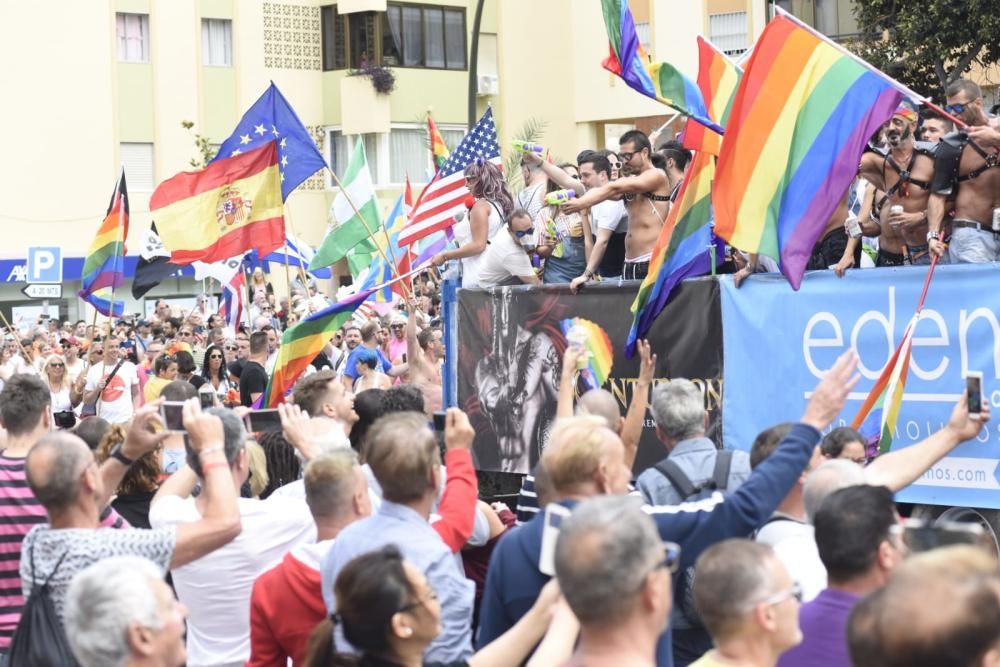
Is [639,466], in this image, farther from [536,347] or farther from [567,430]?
[567,430]

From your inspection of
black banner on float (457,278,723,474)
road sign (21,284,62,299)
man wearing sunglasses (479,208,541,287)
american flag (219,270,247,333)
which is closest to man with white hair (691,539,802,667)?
black banner on float (457,278,723,474)

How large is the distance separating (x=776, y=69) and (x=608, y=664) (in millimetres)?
5609

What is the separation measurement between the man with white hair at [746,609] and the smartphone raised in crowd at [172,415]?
2507 mm

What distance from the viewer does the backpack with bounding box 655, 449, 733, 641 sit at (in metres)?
5.77

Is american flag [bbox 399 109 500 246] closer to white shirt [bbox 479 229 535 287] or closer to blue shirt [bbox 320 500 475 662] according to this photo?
white shirt [bbox 479 229 535 287]

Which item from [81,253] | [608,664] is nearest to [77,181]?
[81,253]

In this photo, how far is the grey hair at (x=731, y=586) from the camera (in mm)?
4031

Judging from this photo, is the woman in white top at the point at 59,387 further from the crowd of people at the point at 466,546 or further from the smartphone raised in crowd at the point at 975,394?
the smartphone raised in crowd at the point at 975,394

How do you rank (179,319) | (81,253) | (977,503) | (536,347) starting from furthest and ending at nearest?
(81,253)
(179,319)
(536,347)
(977,503)

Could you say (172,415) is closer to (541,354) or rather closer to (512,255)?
(541,354)

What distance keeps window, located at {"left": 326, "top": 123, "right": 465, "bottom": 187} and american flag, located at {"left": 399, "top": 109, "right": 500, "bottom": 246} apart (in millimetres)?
27861

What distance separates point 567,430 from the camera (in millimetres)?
4852

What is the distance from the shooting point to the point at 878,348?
8.73 meters

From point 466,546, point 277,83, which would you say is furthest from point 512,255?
point 277,83
